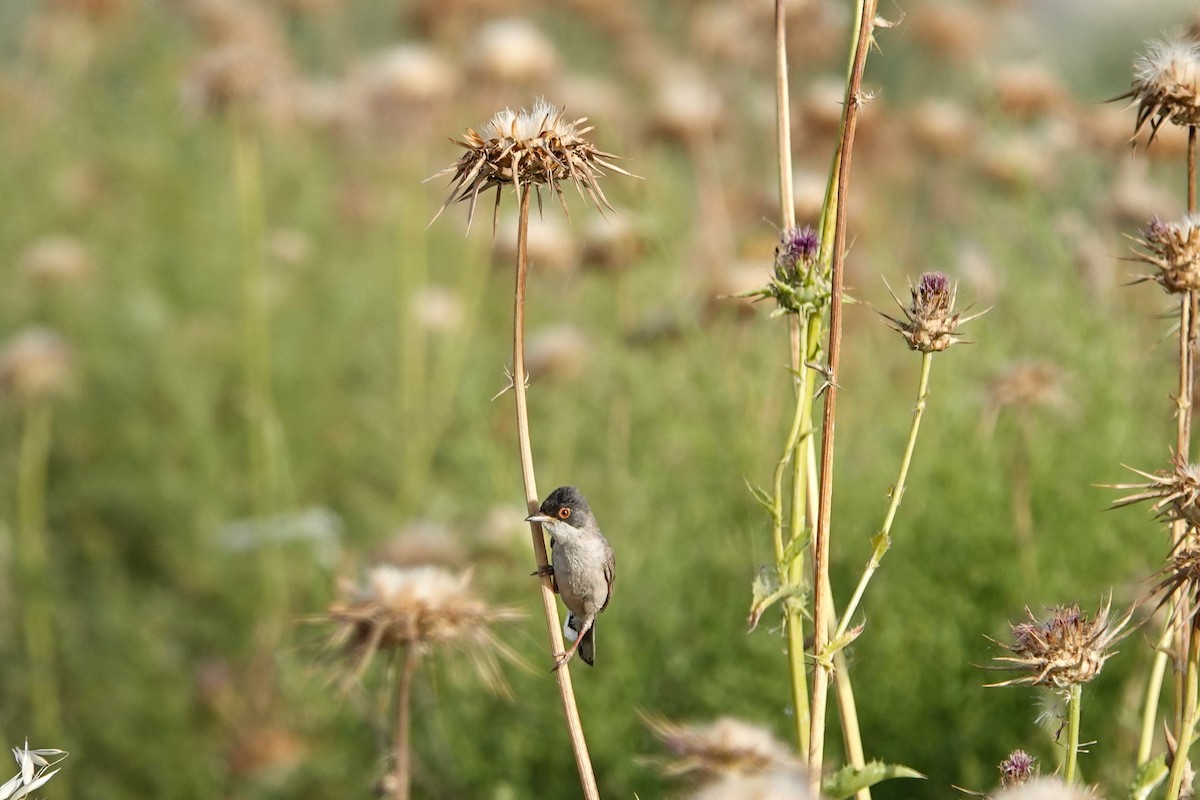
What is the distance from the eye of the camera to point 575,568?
1807mm

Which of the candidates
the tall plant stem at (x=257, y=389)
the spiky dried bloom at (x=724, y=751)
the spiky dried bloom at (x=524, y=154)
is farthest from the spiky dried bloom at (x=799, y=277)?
the tall plant stem at (x=257, y=389)

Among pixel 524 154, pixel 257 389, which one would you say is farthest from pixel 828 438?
pixel 257 389

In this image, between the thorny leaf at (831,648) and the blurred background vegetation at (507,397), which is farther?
the blurred background vegetation at (507,397)

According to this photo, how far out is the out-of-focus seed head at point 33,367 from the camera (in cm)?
458

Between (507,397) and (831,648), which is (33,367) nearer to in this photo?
(507,397)

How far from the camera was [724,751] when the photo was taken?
1.56m

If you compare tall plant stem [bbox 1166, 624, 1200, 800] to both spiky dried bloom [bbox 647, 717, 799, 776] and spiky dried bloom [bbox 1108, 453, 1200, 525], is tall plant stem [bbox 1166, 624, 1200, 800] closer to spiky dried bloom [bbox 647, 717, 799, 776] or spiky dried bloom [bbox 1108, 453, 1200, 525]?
spiky dried bloom [bbox 1108, 453, 1200, 525]

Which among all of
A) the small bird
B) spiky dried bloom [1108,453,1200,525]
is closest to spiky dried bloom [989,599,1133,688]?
spiky dried bloom [1108,453,1200,525]

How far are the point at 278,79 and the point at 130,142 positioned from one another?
2.89 meters

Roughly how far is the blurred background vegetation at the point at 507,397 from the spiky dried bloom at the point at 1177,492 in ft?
3.14

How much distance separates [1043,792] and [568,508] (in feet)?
2.67

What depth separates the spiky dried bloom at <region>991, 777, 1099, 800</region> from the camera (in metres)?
1.21

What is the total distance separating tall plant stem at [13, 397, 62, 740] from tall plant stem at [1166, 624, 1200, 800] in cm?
393

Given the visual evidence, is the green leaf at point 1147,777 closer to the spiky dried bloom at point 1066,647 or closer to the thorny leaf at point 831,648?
the spiky dried bloom at point 1066,647
